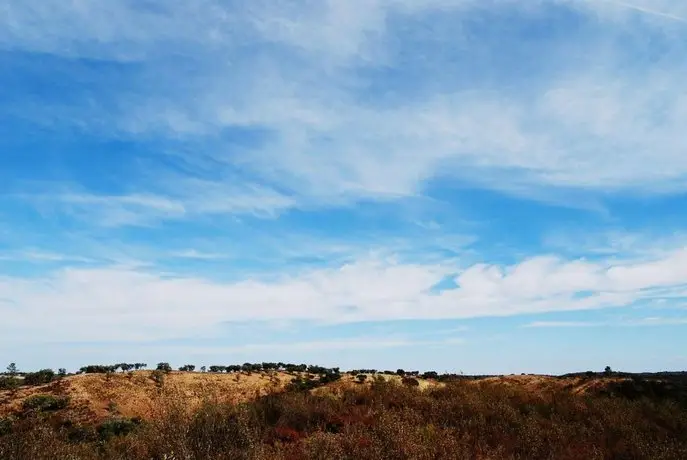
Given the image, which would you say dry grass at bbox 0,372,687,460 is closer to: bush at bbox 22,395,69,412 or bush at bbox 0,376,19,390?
bush at bbox 22,395,69,412

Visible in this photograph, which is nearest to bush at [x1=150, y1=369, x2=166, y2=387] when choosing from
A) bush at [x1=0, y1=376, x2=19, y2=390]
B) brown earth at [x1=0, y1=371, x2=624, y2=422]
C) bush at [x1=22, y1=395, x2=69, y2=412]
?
brown earth at [x1=0, y1=371, x2=624, y2=422]

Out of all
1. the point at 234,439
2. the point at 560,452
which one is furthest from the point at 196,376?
the point at 560,452

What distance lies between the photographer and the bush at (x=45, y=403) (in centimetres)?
2785

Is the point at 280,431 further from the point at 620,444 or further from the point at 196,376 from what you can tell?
the point at 196,376

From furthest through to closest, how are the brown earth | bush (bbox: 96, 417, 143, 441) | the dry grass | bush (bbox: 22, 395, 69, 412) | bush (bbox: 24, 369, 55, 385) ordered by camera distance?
bush (bbox: 24, 369, 55, 385) < bush (bbox: 22, 395, 69, 412) < the brown earth < bush (bbox: 96, 417, 143, 441) < the dry grass

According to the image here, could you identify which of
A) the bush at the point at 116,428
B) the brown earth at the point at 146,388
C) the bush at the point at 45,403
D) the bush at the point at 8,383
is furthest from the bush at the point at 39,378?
the bush at the point at 116,428

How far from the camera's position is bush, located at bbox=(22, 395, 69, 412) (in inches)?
1097

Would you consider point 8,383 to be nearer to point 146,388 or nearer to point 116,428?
point 146,388

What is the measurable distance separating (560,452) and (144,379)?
94.6ft

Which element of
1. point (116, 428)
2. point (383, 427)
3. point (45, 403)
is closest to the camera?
point (383, 427)

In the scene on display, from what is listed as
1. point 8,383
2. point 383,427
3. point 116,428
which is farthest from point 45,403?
point 383,427

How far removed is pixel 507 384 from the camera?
28.2 meters

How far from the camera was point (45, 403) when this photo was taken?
92.4 feet

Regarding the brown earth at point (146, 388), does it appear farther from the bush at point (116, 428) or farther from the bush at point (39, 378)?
the bush at point (39, 378)
